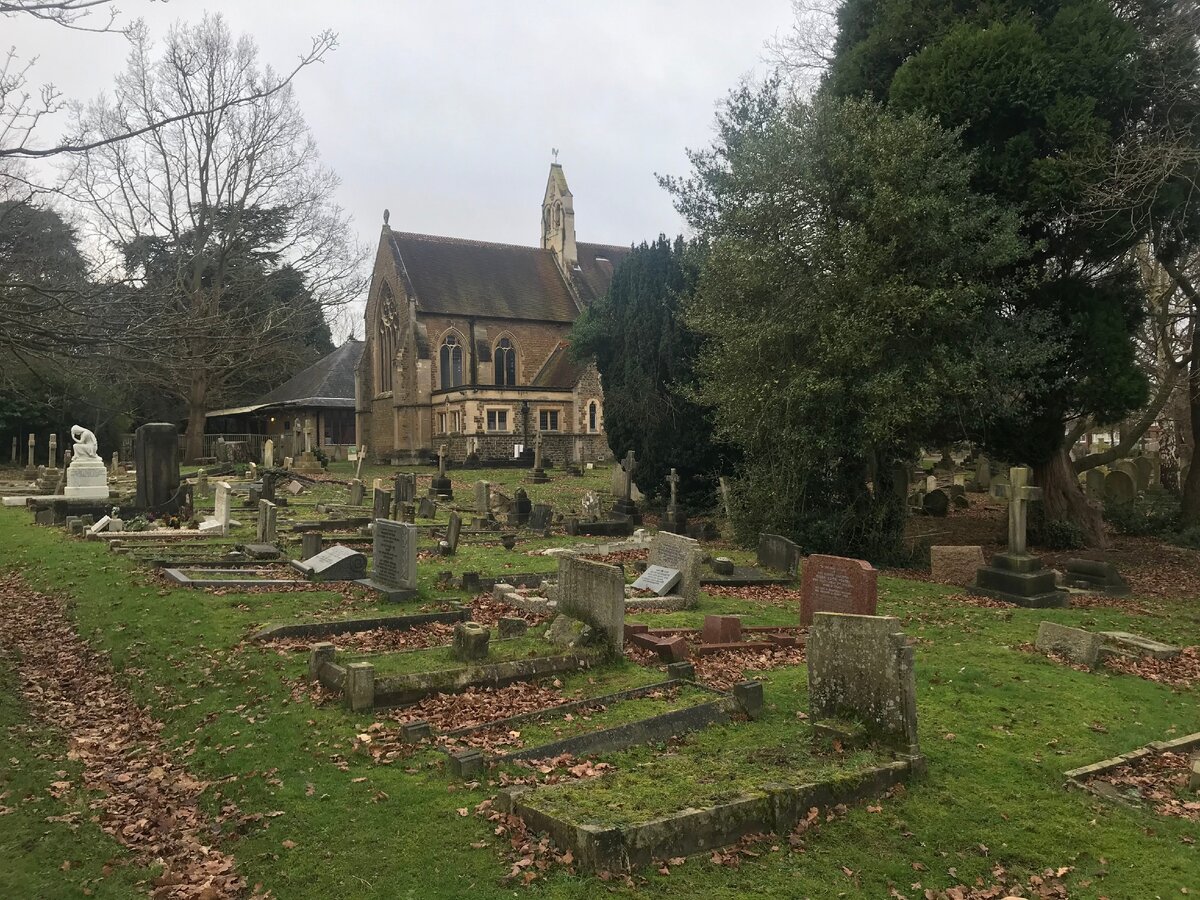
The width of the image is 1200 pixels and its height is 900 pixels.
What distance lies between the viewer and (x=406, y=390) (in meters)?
46.7

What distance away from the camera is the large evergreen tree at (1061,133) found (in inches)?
616

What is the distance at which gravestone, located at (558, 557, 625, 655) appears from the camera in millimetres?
8211

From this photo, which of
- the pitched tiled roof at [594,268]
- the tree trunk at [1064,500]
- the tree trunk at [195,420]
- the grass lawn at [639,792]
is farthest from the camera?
the pitched tiled roof at [594,268]

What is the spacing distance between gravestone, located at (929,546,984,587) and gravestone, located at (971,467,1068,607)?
705 millimetres

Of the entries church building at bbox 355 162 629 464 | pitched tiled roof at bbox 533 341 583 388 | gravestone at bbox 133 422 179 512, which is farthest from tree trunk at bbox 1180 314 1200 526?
pitched tiled roof at bbox 533 341 583 388

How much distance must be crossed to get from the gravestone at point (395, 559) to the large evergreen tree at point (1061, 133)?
36.8ft

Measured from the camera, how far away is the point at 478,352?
1837 inches

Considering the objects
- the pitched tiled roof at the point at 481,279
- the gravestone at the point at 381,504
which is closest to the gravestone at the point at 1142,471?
the gravestone at the point at 381,504

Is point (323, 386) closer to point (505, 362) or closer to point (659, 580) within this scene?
point (505, 362)

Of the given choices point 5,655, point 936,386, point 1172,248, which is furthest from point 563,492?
point 5,655

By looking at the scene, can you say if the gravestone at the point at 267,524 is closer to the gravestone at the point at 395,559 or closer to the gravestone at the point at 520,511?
the gravestone at the point at 395,559

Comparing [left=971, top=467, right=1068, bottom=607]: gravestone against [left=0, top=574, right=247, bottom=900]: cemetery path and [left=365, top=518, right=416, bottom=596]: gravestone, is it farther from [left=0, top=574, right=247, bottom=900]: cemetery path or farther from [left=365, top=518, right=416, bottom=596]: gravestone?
[left=0, top=574, right=247, bottom=900]: cemetery path

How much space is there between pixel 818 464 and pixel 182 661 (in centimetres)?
1204

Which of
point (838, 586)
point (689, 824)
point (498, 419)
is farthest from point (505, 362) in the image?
point (689, 824)
